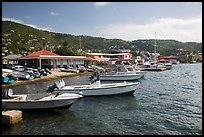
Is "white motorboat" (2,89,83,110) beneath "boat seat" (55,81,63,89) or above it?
beneath

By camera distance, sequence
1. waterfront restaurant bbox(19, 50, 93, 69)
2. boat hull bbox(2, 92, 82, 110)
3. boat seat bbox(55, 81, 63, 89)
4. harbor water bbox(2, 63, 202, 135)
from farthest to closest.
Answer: waterfront restaurant bbox(19, 50, 93, 69) → boat seat bbox(55, 81, 63, 89) → boat hull bbox(2, 92, 82, 110) → harbor water bbox(2, 63, 202, 135)

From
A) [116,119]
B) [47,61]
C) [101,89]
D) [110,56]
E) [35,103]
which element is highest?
[110,56]

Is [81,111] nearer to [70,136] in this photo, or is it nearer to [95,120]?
[95,120]

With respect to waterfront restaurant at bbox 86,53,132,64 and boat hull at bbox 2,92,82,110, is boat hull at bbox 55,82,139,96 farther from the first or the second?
waterfront restaurant at bbox 86,53,132,64

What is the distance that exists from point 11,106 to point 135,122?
26.4 feet

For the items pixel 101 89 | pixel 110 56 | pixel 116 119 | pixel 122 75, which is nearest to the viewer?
pixel 116 119

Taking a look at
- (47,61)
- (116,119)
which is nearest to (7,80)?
(116,119)

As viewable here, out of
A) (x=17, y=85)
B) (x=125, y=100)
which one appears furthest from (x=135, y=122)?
(x=17, y=85)

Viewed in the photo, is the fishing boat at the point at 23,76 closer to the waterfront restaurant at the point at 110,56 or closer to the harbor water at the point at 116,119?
the harbor water at the point at 116,119

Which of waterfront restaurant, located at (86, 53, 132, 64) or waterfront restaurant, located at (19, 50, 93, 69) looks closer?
waterfront restaurant, located at (19, 50, 93, 69)

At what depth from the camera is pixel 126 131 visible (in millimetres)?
11547

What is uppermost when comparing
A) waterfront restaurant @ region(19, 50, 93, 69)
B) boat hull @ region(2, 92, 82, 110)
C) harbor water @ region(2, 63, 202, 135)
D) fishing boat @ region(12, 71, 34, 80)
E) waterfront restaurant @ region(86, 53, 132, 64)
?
waterfront restaurant @ region(86, 53, 132, 64)

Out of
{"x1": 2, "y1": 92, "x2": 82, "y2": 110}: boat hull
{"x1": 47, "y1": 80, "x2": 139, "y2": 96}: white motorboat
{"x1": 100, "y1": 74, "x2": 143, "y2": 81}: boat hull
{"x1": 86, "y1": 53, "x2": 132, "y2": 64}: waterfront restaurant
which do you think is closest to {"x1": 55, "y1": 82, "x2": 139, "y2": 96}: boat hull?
{"x1": 47, "y1": 80, "x2": 139, "y2": 96}: white motorboat

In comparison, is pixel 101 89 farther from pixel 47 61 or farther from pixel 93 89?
pixel 47 61
